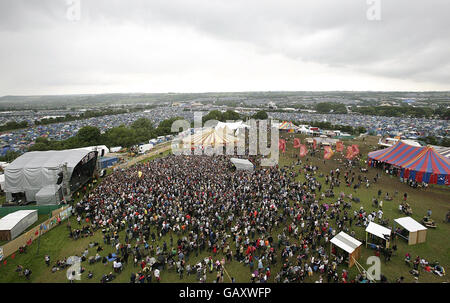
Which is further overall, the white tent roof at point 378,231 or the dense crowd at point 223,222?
the white tent roof at point 378,231

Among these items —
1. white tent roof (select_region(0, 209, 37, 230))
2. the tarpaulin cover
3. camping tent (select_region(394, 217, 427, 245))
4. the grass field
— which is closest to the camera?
the grass field

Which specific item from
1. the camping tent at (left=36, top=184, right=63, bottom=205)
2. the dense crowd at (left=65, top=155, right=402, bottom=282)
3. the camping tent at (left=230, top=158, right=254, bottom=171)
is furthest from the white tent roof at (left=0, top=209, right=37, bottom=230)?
the camping tent at (left=230, top=158, right=254, bottom=171)

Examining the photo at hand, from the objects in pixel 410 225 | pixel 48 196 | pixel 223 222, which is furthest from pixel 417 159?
pixel 48 196

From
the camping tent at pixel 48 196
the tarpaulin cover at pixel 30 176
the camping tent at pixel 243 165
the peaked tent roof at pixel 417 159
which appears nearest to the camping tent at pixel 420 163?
the peaked tent roof at pixel 417 159

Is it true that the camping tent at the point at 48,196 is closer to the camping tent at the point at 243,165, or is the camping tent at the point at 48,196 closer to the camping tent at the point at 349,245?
the camping tent at the point at 243,165

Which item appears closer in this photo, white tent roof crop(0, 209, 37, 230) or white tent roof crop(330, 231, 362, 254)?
white tent roof crop(330, 231, 362, 254)

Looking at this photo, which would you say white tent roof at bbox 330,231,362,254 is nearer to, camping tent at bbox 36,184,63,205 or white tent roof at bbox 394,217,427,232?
white tent roof at bbox 394,217,427,232

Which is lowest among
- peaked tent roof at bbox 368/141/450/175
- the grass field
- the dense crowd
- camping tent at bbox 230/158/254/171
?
the grass field
